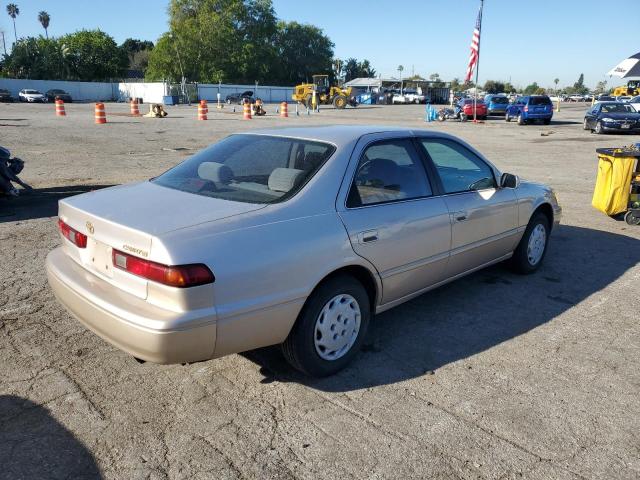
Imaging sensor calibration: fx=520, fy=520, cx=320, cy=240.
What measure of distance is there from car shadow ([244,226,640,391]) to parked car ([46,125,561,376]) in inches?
10.9

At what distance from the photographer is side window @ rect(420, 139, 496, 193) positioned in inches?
162

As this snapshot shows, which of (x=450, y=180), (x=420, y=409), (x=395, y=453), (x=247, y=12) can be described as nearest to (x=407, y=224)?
(x=450, y=180)

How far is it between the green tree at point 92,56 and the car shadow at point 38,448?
280 ft

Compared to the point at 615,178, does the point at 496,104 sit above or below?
above

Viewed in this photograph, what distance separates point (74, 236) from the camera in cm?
319

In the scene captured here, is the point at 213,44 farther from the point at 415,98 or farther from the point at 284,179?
the point at 284,179

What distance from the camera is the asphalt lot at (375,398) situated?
254 cm

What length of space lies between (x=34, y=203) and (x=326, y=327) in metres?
6.37

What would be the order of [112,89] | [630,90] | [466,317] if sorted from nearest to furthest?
[466,317] < [630,90] < [112,89]

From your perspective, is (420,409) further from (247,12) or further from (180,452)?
(247,12)

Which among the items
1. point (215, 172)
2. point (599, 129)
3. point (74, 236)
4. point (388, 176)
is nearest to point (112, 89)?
point (599, 129)

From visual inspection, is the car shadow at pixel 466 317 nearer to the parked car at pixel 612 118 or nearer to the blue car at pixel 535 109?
the parked car at pixel 612 118

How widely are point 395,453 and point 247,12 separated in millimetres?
92349

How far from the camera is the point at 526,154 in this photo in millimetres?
15812
